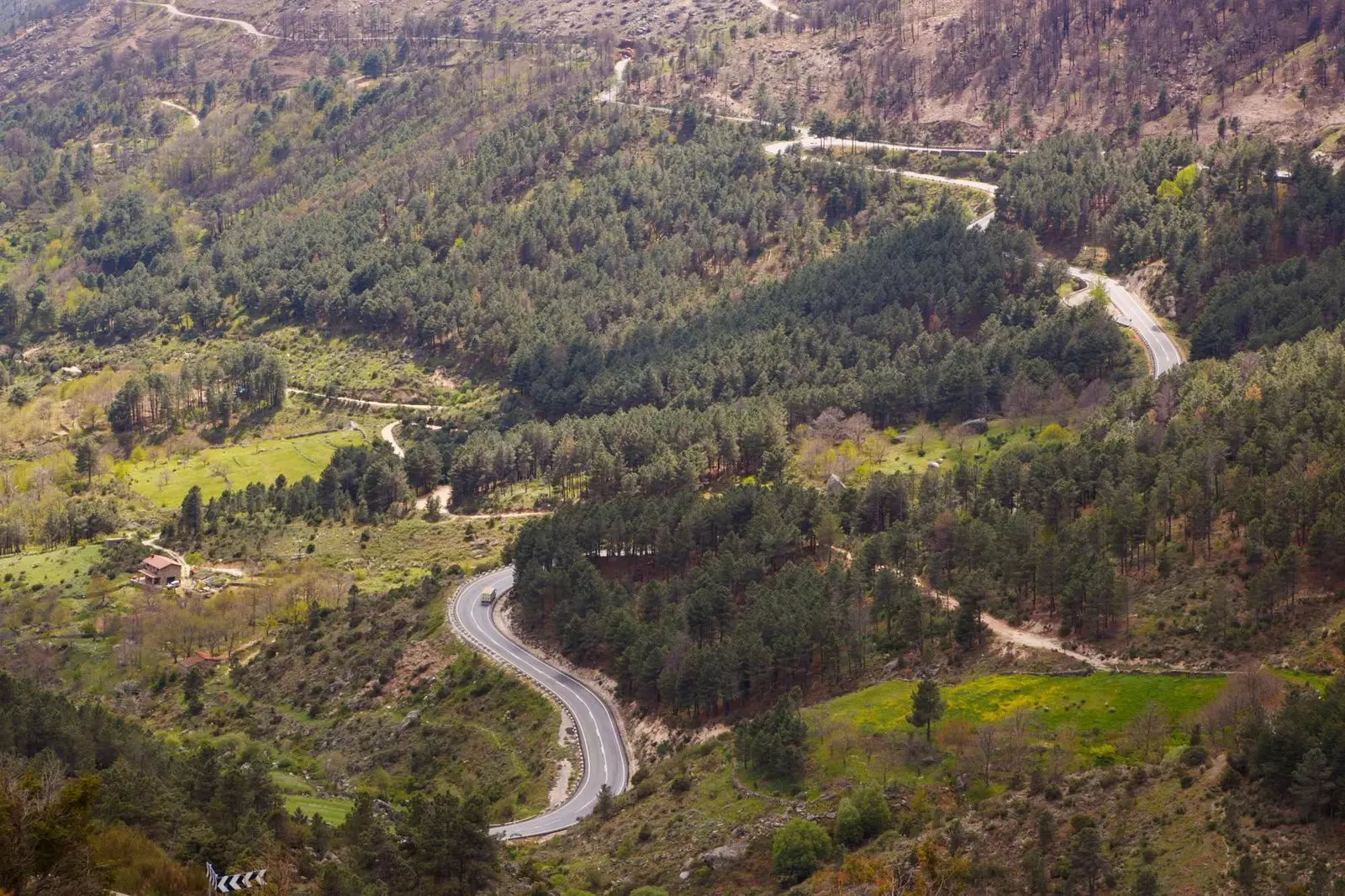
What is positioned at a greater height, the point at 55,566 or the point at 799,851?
the point at 799,851

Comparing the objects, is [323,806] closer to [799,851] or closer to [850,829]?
[799,851]

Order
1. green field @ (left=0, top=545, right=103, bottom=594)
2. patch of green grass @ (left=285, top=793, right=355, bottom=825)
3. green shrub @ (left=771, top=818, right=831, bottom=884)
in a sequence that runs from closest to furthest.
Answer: green shrub @ (left=771, top=818, right=831, bottom=884) → patch of green grass @ (left=285, top=793, right=355, bottom=825) → green field @ (left=0, top=545, right=103, bottom=594)

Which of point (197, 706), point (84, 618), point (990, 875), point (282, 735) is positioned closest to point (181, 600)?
point (84, 618)

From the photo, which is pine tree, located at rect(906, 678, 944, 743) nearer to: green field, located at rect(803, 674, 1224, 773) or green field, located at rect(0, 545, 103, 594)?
green field, located at rect(803, 674, 1224, 773)

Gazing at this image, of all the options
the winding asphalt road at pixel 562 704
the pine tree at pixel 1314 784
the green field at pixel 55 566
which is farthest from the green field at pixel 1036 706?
the green field at pixel 55 566

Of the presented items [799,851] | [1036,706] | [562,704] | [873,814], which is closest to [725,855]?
[799,851]

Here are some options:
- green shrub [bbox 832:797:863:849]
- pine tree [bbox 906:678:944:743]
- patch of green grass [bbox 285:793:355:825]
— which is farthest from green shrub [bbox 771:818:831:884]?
patch of green grass [bbox 285:793:355:825]
